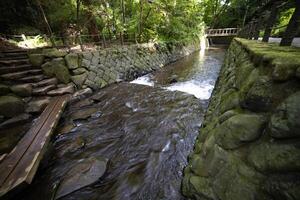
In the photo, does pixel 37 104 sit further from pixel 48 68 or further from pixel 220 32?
pixel 220 32

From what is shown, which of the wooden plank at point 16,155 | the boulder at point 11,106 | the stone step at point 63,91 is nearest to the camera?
the wooden plank at point 16,155

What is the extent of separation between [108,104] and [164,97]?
75.6 inches

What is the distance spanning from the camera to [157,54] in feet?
36.0

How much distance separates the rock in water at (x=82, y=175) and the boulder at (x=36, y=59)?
4.63m

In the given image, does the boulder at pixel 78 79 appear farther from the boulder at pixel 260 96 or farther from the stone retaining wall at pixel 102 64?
the boulder at pixel 260 96

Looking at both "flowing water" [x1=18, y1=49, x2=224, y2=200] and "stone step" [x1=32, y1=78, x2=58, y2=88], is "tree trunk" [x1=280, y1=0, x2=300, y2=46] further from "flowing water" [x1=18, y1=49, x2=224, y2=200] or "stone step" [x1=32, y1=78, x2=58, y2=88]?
"stone step" [x1=32, y1=78, x2=58, y2=88]

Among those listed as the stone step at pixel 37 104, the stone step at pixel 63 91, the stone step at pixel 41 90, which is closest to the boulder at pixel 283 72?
the stone step at pixel 37 104

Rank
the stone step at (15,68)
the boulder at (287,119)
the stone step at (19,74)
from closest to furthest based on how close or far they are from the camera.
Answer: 1. the boulder at (287,119)
2. the stone step at (19,74)
3. the stone step at (15,68)

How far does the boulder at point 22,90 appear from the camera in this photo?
15.4ft

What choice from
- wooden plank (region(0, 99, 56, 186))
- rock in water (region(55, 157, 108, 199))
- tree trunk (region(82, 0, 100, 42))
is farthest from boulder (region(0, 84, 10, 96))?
tree trunk (region(82, 0, 100, 42))

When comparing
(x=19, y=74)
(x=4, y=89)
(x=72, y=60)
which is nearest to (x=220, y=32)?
(x=72, y=60)

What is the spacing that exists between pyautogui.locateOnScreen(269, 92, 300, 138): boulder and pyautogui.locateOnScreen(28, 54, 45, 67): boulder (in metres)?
6.79

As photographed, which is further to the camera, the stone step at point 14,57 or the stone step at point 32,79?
the stone step at point 14,57

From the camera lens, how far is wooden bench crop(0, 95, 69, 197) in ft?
6.99
